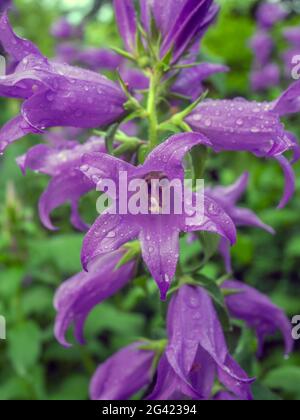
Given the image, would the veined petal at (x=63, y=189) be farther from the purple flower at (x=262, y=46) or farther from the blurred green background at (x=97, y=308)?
the purple flower at (x=262, y=46)

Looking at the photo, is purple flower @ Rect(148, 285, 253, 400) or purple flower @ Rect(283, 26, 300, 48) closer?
purple flower @ Rect(148, 285, 253, 400)

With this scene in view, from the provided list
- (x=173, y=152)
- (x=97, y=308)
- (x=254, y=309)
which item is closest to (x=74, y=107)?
(x=173, y=152)

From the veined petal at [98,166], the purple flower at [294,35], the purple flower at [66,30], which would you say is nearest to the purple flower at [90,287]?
the veined petal at [98,166]

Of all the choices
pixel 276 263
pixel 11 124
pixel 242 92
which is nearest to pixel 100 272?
pixel 11 124

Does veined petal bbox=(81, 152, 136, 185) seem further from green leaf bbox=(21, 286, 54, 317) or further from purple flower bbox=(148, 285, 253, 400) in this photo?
green leaf bbox=(21, 286, 54, 317)

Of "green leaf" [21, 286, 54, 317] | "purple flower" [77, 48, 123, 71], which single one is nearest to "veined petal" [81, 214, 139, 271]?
"green leaf" [21, 286, 54, 317]

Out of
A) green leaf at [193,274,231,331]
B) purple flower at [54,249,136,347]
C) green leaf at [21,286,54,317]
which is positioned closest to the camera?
green leaf at [193,274,231,331]
